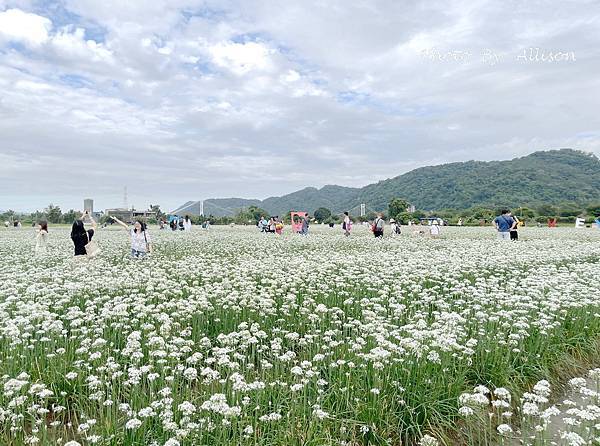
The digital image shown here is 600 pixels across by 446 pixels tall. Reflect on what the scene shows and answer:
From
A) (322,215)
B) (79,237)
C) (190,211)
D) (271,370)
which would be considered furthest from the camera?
(190,211)

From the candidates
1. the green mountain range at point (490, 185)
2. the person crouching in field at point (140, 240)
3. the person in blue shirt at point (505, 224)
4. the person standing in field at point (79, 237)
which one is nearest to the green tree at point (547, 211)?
the green mountain range at point (490, 185)

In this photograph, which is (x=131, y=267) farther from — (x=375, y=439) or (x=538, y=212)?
(x=538, y=212)

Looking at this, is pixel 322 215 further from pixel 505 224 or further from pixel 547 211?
pixel 505 224

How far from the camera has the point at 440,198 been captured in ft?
421

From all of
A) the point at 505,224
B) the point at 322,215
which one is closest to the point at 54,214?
the point at 322,215

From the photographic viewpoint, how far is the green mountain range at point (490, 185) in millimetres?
115500

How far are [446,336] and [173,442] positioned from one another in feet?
11.7

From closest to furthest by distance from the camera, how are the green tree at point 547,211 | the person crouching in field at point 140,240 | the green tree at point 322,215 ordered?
the person crouching in field at point 140,240 < the green tree at point 547,211 < the green tree at point 322,215

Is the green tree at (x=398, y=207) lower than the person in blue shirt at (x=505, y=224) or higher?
higher

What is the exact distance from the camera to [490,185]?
4911 inches

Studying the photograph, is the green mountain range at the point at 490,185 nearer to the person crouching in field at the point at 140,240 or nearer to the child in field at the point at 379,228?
the child in field at the point at 379,228

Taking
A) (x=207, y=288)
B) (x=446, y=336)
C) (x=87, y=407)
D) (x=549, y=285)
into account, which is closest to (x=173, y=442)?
→ (x=87, y=407)

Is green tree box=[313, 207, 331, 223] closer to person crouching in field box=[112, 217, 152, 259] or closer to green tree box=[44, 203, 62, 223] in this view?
green tree box=[44, 203, 62, 223]

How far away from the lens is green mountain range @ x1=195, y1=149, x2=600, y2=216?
379 feet
